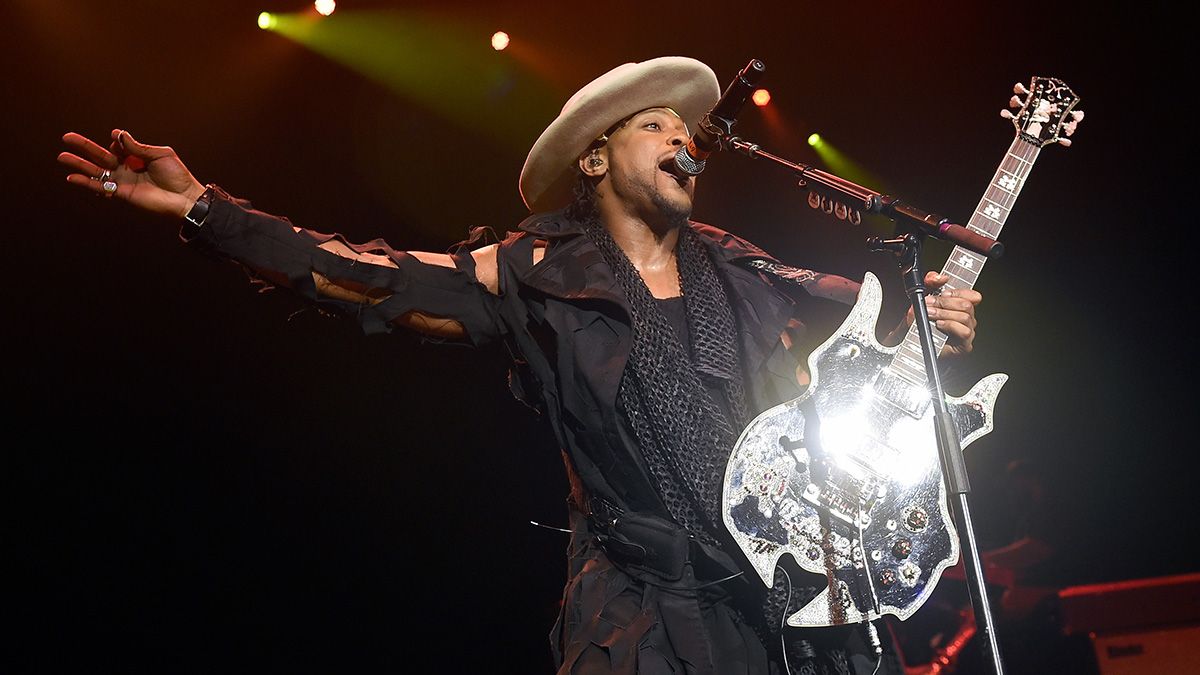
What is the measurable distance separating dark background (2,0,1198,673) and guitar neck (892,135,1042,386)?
311 centimetres

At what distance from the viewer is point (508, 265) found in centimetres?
308

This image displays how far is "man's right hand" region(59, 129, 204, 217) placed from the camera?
7.85 ft

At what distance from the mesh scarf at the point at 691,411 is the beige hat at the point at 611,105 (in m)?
0.68

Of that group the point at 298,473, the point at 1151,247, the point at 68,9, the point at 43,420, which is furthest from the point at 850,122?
the point at 43,420

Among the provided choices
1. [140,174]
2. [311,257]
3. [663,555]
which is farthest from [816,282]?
[140,174]

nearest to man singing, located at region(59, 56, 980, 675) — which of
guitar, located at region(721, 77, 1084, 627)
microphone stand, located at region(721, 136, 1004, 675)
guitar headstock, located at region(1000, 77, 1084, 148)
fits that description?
guitar, located at region(721, 77, 1084, 627)

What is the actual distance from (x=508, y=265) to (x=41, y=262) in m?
3.27

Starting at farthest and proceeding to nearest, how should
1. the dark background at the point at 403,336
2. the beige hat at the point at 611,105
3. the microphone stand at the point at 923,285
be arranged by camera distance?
the dark background at the point at 403,336 < the beige hat at the point at 611,105 < the microphone stand at the point at 923,285

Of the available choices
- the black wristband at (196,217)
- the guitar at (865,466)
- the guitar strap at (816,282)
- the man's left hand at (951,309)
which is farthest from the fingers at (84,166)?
the man's left hand at (951,309)

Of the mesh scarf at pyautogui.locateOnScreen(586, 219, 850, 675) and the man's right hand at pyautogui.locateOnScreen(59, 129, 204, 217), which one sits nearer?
the man's right hand at pyautogui.locateOnScreen(59, 129, 204, 217)

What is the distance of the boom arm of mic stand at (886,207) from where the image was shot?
2258mm

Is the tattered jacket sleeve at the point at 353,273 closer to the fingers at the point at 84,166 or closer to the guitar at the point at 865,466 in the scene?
the fingers at the point at 84,166

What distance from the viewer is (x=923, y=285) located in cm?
235

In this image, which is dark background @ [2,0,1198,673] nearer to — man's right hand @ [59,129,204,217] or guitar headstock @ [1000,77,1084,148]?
man's right hand @ [59,129,204,217]
